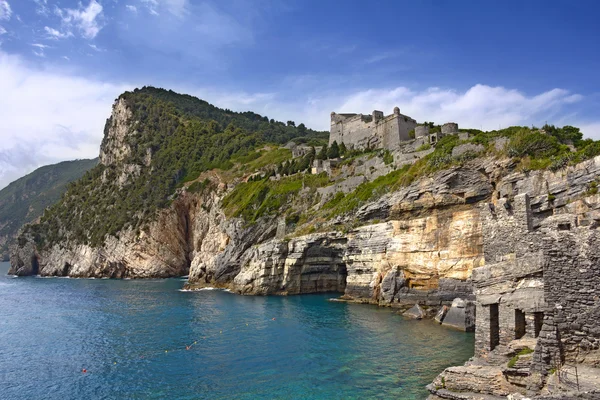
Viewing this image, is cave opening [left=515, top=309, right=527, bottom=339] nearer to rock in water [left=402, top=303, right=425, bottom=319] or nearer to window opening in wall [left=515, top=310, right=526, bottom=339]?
window opening in wall [left=515, top=310, right=526, bottom=339]

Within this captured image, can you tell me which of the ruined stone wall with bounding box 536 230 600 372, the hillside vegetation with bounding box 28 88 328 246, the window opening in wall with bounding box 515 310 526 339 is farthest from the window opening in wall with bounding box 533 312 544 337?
the hillside vegetation with bounding box 28 88 328 246

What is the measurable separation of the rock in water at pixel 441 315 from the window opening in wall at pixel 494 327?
21.5 m

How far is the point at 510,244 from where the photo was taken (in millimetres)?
19562

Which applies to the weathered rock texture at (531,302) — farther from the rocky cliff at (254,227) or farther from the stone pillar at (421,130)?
the stone pillar at (421,130)

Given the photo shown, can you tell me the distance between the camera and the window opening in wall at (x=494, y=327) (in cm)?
1681

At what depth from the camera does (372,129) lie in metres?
84.6

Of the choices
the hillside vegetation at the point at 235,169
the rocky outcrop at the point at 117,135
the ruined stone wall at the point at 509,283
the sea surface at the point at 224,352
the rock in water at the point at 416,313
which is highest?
the rocky outcrop at the point at 117,135

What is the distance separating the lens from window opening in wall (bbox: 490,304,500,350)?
55.2 feet

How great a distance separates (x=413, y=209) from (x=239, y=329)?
23.4 m

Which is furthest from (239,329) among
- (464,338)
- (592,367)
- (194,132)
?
(194,132)

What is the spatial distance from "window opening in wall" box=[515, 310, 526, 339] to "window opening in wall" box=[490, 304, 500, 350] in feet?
3.32

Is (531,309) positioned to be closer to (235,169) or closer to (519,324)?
(519,324)

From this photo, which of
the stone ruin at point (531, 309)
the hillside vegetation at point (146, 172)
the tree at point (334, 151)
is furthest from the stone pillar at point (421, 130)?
the stone ruin at point (531, 309)

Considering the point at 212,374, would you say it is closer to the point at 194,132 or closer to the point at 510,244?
the point at 510,244
